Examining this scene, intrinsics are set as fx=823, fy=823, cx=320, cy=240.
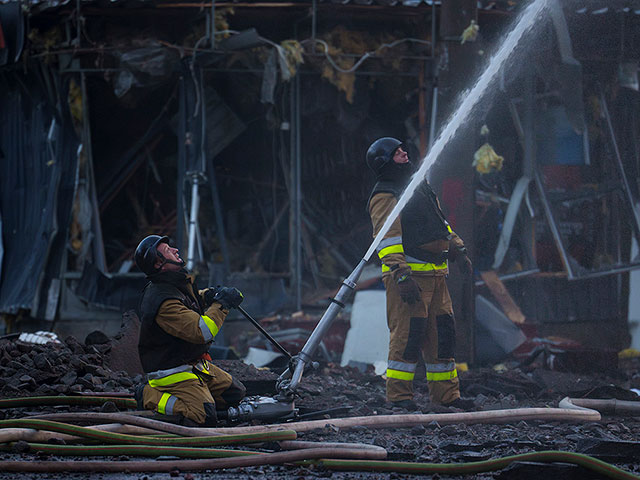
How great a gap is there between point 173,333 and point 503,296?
17.1ft

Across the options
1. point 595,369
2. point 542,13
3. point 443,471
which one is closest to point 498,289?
point 595,369

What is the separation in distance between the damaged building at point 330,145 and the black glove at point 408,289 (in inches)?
91.0

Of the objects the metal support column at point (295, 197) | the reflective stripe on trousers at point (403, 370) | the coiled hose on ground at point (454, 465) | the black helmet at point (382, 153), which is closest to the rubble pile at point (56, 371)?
the reflective stripe on trousers at point (403, 370)

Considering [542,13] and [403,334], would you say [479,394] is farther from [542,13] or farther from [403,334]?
[542,13]

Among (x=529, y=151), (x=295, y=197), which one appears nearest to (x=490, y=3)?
(x=529, y=151)

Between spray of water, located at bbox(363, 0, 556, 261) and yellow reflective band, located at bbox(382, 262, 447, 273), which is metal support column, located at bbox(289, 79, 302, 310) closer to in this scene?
spray of water, located at bbox(363, 0, 556, 261)

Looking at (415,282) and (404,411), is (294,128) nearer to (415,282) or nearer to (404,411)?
(415,282)

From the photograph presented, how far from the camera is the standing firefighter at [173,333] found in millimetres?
5105

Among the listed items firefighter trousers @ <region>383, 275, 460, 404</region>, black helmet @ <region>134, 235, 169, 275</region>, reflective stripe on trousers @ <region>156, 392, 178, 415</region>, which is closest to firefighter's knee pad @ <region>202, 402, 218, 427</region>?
reflective stripe on trousers @ <region>156, 392, 178, 415</region>

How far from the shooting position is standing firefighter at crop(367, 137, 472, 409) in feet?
20.2

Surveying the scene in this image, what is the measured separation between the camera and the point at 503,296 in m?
9.37

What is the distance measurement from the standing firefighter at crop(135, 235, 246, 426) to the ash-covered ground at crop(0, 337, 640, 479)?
641mm

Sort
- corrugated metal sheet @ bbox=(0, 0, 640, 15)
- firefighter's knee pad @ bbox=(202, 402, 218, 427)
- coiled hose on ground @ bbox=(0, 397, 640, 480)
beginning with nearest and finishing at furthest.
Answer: coiled hose on ground @ bbox=(0, 397, 640, 480)
firefighter's knee pad @ bbox=(202, 402, 218, 427)
corrugated metal sheet @ bbox=(0, 0, 640, 15)

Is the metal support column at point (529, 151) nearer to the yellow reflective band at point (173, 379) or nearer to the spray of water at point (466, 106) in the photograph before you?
the spray of water at point (466, 106)
